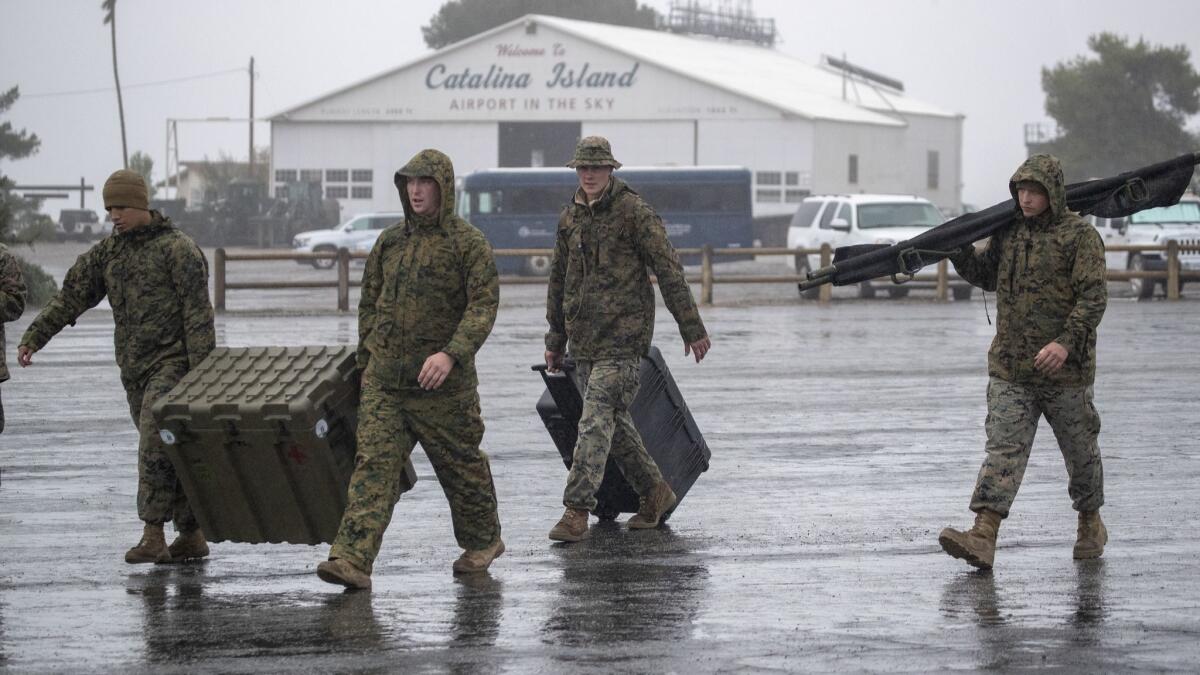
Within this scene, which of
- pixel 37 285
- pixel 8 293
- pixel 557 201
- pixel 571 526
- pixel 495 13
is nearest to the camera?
pixel 571 526

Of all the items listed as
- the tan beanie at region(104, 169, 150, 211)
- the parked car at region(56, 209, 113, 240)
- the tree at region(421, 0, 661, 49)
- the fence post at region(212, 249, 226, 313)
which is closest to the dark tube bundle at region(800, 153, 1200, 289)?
the tan beanie at region(104, 169, 150, 211)

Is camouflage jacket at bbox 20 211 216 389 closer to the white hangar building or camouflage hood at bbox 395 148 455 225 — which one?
camouflage hood at bbox 395 148 455 225

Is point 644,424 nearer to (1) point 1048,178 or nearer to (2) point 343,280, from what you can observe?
(1) point 1048,178

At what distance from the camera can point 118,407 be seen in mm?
14867

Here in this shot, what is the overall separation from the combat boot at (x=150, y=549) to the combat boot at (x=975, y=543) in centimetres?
319

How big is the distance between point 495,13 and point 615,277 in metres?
99.0

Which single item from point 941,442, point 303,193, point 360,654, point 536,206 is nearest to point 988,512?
point 360,654

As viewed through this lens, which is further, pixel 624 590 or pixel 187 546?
pixel 187 546

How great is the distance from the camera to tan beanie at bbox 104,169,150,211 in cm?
806

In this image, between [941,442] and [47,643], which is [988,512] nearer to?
[47,643]

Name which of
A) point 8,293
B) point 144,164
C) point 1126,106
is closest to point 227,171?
point 144,164

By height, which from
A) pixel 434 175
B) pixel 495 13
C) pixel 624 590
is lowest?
pixel 624 590

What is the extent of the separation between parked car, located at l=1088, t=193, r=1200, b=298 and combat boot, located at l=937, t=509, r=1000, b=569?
956 inches

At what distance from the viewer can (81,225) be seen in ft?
235
